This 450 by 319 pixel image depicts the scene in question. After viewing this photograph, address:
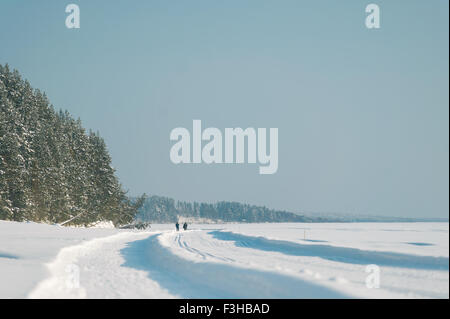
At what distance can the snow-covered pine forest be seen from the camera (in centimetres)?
4166

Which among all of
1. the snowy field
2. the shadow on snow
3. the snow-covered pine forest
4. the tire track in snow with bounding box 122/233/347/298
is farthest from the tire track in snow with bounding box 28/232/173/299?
the snow-covered pine forest

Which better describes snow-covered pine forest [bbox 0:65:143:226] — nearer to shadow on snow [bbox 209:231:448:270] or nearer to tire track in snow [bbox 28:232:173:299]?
tire track in snow [bbox 28:232:173:299]

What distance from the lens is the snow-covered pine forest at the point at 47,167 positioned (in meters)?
41.7

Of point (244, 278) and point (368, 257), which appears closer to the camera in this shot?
point (244, 278)

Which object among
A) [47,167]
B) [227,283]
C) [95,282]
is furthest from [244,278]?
[47,167]

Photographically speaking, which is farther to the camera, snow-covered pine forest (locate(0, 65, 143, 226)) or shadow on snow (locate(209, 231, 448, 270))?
snow-covered pine forest (locate(0, 65, 143, 226))

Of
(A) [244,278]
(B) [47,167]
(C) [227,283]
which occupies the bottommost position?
(C) [227,283]

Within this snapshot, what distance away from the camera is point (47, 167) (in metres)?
48.1

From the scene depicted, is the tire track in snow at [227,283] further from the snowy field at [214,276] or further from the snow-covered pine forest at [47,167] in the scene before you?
the snow-covered pine forest at [47,167]

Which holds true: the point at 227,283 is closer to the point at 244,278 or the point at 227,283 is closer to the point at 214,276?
the point at 244,278

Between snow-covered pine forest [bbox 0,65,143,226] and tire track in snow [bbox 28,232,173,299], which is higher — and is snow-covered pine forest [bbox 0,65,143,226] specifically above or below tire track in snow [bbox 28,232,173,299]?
above
